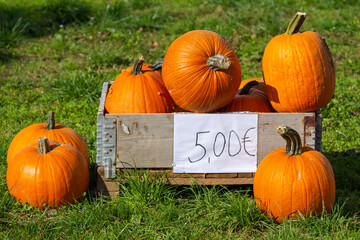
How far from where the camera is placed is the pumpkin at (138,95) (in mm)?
3441

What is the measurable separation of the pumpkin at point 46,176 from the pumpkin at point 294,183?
1.32 meters

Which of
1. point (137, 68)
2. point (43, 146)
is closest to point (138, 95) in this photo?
point (137, 68)

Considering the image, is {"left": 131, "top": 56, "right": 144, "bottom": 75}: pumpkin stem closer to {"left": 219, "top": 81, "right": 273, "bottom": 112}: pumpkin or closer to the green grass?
{"left": 219, "top": 81, "right": 273, "bottom": 112}: pumpkin

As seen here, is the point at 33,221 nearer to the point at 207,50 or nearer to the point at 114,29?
the point at 207,50

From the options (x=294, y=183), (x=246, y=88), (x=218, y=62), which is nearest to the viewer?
(x=294, y=183)

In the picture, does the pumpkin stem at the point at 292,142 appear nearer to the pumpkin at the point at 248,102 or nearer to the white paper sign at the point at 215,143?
the white paper sign at the point at 215,143

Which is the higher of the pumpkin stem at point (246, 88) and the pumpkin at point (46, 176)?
the pumpkin stem at point (246, 88)

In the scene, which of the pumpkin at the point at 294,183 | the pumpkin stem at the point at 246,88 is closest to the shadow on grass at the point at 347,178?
the pumpkin at the point at 294,183

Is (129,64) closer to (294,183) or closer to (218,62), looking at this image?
(218,62)

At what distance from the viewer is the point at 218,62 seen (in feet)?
10.7

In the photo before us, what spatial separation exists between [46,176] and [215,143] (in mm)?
1208

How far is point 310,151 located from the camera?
325 centimetres

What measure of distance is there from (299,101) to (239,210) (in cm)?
88

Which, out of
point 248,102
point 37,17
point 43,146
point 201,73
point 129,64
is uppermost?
point 37,17
